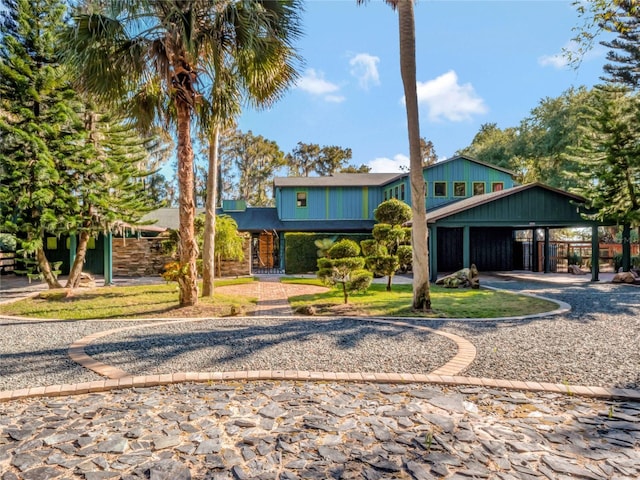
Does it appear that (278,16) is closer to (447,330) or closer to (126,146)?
(447,330)

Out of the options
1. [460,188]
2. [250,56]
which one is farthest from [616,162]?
[250,56]

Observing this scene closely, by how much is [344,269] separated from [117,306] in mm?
5789

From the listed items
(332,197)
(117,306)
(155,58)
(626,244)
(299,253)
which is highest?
(155,58)

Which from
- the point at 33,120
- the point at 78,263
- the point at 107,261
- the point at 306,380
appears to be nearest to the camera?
the point at 306,380

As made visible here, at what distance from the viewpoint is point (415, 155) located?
28.9 feet

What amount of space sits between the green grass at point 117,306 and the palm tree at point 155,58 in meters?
0.67

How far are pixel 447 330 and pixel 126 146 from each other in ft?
42.7

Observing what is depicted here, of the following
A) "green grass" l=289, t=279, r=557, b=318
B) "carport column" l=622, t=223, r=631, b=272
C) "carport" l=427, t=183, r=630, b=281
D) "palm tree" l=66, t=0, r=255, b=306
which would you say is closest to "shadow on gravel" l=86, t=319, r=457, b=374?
"green grass" l=289, t=279, r=557, b=318

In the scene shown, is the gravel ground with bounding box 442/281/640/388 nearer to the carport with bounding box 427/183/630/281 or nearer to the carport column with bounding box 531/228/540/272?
the carport with bounding box 427/183/630/281

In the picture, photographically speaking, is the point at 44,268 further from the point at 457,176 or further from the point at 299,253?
the point at 457,176

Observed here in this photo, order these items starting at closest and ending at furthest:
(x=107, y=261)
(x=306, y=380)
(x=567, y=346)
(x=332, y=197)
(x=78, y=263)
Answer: (x=306, y=380) < (x=567, y=346) < (x=78, y=263) < (x=107, y=261) < (x=332, y=197)

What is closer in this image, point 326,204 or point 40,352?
point 40,352

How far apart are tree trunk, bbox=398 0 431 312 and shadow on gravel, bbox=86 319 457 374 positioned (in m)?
2.09

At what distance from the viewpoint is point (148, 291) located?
41.2ft
